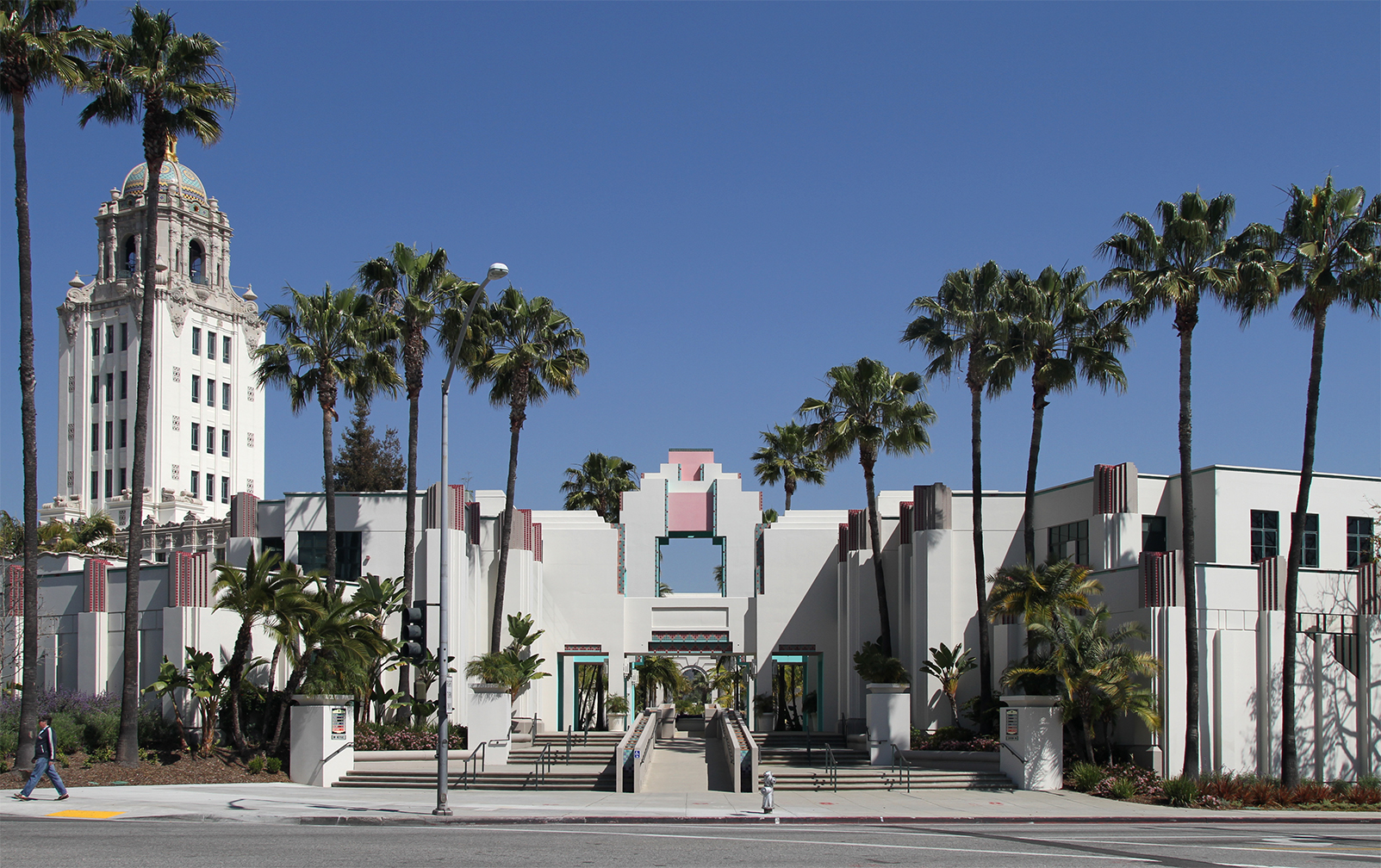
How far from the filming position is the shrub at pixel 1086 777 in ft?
89.9

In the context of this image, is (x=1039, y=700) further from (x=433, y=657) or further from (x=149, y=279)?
(x=149, y=279)

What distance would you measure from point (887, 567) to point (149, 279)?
23.9 meters

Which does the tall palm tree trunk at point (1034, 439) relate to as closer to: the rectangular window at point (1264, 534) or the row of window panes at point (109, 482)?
the rectangular window at point (1264, 534)

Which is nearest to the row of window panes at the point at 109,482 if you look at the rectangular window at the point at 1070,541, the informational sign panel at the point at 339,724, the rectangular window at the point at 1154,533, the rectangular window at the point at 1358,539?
the informational sign panel at the point at 339,724

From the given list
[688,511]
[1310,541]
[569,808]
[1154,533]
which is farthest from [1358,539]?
[569,808]

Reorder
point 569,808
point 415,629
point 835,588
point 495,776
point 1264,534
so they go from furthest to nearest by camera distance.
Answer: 1. point 835,588
2. point 1264,534
3. point 495,776
4. point 569,808
5. point 415,629

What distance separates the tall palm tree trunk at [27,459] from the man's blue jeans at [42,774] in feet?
10.3

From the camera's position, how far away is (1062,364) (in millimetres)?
33062

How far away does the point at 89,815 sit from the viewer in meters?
20.3

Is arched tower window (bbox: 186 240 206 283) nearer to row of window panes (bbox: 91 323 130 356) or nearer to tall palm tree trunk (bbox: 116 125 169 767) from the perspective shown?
row of window panes (bbox: 91 323 130 356)

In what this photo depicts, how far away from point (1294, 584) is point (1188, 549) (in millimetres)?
2457

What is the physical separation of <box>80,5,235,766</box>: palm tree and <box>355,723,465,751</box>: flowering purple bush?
5.61 metres

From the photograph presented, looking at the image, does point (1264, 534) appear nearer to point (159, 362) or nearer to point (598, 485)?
point (598, 485)

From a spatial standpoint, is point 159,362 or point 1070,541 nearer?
point 1070,541
